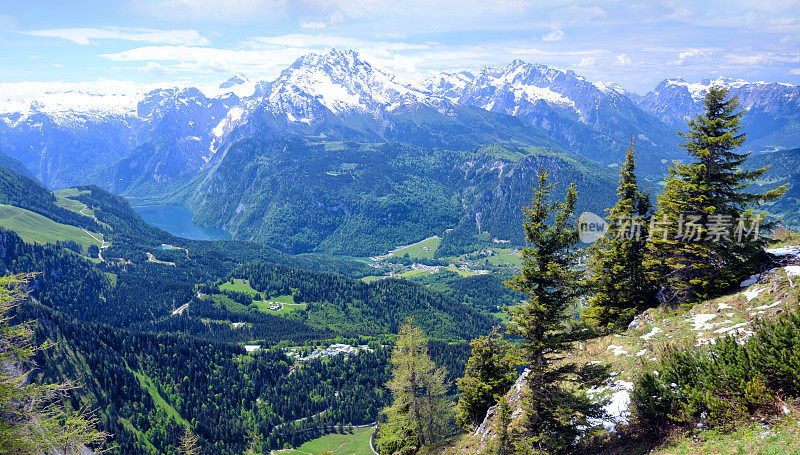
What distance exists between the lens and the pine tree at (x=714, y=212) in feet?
101

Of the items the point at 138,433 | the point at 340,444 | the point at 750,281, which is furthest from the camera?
the point at 340,444

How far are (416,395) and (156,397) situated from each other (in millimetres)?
116407

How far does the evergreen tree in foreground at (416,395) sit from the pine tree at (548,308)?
661 inches

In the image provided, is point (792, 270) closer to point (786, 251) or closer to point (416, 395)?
point (786, 251)

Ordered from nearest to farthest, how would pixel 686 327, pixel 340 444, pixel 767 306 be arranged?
pixel 767 306 → pixel 686 327 → pixel 340 444

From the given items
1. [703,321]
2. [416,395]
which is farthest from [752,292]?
[416,395]

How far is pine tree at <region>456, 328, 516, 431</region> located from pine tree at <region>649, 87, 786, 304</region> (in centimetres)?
1648

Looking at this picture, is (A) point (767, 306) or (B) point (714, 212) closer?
(A) point (767, 306)

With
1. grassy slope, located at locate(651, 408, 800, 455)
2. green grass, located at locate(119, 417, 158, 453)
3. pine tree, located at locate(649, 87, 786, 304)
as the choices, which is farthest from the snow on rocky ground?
green grass, located at locate(119, 417, 158, 453)

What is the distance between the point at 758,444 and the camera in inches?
662

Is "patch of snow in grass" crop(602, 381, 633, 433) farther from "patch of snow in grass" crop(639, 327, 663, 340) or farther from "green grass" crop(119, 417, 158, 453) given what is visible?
"green grass" crop(119, 417, 158, 453)

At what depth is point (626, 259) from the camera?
3691cm

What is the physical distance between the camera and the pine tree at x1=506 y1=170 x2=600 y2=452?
Result: 2205 centimetres

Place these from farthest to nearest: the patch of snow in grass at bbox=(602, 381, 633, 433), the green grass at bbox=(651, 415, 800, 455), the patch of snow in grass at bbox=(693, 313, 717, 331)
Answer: the patch of snow in grass at bbox=(693, 313, 717, 331), the patch of snow in grass at bbox=(602, 381, 633, 433), the green grass at bbox=(651, 415, 800, 455)
